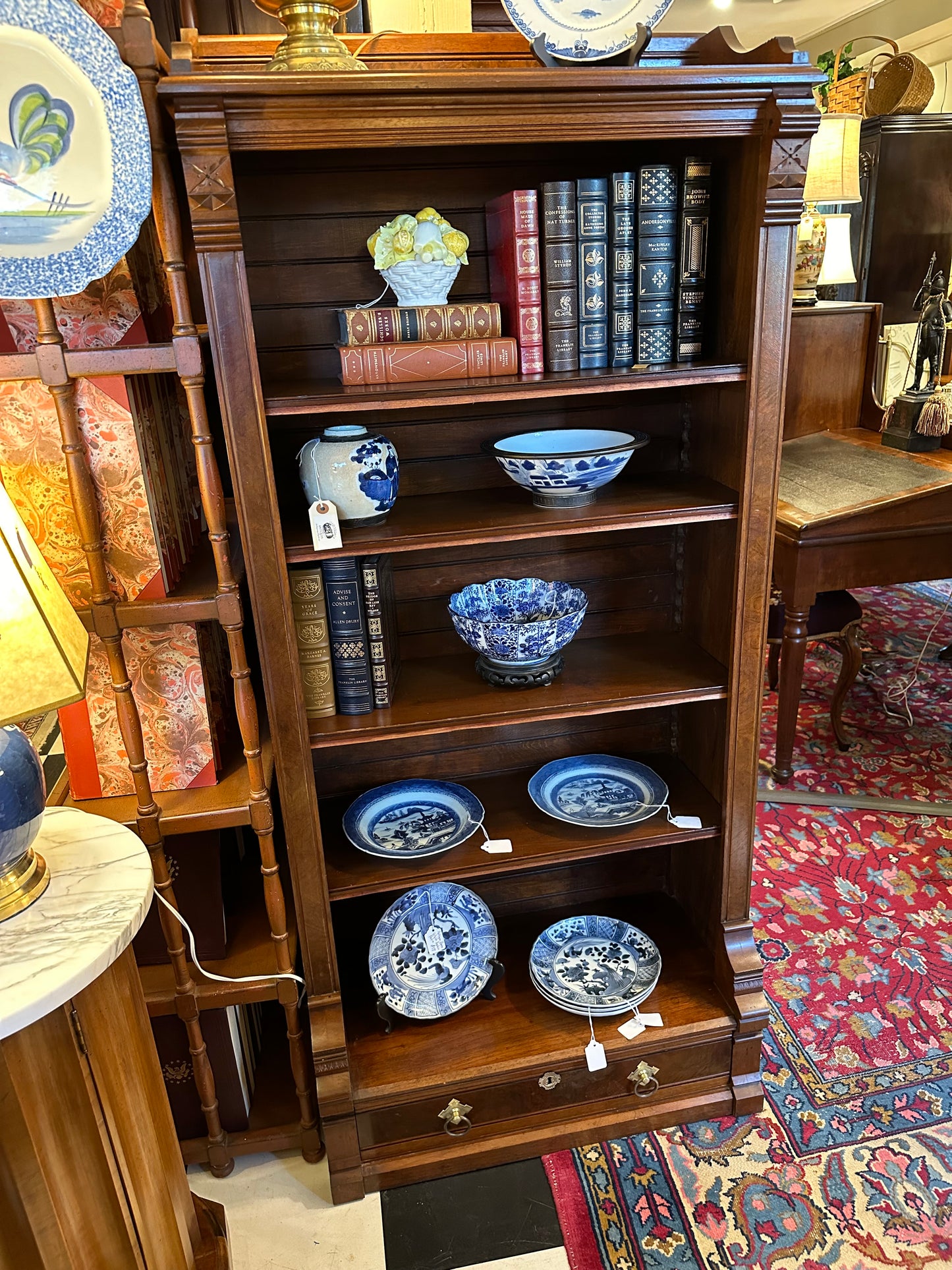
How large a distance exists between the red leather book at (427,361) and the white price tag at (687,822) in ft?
2.82

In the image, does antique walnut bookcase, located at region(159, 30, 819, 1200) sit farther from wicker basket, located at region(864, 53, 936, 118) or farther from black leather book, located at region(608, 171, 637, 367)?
wicker basket, located at region(864, 53, 936, 118)

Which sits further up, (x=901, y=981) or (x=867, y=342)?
(x=867, y=342)

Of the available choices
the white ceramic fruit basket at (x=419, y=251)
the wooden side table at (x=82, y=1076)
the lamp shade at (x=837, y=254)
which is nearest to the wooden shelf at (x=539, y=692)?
the wooden side table at (x=82, y=1076)

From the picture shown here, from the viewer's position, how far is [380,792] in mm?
1753

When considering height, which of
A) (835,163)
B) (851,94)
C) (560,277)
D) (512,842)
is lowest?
(512,842)

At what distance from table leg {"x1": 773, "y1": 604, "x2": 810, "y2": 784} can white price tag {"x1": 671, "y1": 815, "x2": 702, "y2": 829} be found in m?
1.02

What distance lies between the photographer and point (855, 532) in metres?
2.42

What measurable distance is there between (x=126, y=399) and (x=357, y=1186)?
1386 mm

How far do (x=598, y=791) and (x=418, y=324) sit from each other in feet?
3.10

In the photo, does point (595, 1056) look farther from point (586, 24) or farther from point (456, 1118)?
point (586, 24)

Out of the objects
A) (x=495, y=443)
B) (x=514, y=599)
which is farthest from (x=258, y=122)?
(x=514, y=599)

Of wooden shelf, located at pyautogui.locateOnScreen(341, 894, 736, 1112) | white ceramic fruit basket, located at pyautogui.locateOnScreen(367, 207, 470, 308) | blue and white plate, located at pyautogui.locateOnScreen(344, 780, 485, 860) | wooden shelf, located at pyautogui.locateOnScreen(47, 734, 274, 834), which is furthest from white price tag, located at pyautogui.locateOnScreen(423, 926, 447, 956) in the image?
white ceramic fruit basket, located at pyautogui.locateOnScreen(367, 207, 470, 308)

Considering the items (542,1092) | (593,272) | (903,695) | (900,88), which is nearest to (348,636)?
(593,272)

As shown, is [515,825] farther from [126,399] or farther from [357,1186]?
[126,399]
